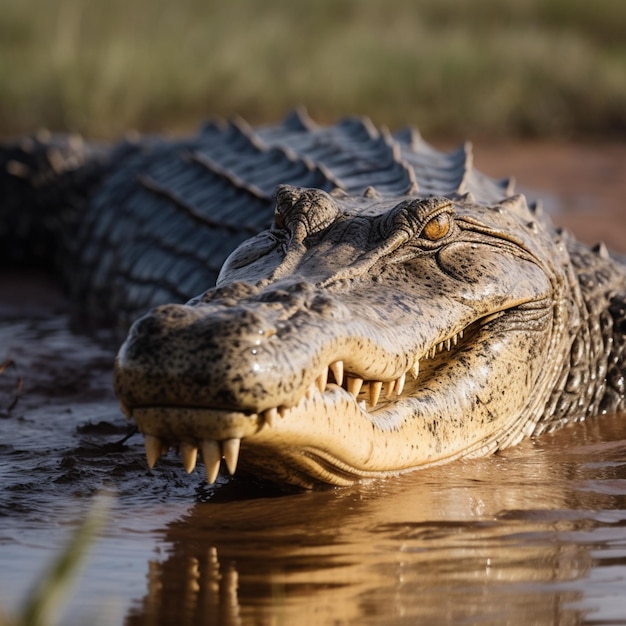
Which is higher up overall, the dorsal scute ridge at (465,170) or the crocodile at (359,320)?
the dorsal scute ridge at (465,170)

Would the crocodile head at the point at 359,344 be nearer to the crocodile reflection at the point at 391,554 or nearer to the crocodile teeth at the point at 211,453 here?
the crocodile teeth at the point at 211,453

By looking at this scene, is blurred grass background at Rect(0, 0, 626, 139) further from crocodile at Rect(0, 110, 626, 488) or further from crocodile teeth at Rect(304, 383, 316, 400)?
crocodile teeth at Rect(304, 383, 316, 400)

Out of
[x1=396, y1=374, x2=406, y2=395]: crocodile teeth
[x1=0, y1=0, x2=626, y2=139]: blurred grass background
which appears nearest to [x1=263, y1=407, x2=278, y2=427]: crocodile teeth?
[x1=396, y1=374, x2=406, y2=395]: crocodile teeth

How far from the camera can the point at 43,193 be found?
7.24m

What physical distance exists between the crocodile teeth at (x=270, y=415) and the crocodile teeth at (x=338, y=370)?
0.83 ft

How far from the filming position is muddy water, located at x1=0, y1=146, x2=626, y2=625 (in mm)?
2346

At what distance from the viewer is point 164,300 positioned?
5.14 metres

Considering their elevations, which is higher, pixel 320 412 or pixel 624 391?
pixel 624 391

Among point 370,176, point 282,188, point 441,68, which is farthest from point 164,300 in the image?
point 441,68

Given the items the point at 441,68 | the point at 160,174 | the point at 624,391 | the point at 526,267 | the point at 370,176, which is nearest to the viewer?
the point at 526,267

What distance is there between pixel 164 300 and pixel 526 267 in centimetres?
202

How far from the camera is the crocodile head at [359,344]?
8.16ft

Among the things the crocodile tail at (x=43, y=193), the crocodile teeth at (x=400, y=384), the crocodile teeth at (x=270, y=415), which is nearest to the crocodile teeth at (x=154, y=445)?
the crocodile teeth at (x=270, y=415)

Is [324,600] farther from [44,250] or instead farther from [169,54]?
[169,54]
